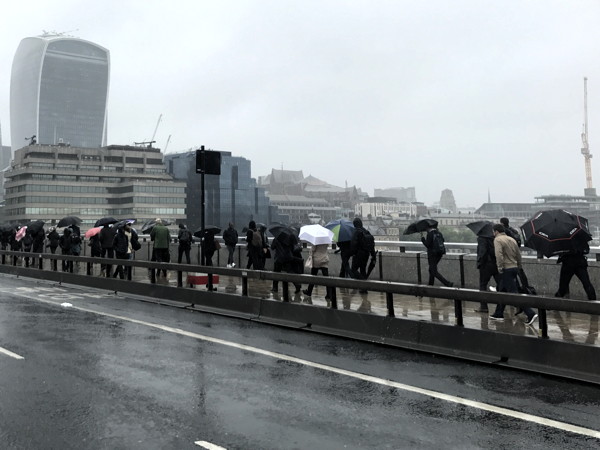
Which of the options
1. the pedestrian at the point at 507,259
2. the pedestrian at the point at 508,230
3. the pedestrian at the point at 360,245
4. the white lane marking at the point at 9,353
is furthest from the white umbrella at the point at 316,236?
the white lane marking at the point at 9,353

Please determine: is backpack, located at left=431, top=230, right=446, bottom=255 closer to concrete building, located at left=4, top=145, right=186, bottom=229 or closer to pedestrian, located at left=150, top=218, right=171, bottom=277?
pedestrian, located at left=150, top=218, right=171, bottom=277

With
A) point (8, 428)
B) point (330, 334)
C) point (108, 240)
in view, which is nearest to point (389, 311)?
point (330, 334)

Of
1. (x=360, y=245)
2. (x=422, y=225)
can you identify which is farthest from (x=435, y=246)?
(x=360, y=245)

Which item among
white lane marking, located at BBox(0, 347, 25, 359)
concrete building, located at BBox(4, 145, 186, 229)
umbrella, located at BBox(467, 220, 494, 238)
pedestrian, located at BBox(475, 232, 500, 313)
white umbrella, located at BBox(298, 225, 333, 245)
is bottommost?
white lane marking, located at BBox(0, 347, 25, 359)

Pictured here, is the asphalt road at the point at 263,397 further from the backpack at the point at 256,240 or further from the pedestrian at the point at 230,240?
the pedestrian at the point at 230,240

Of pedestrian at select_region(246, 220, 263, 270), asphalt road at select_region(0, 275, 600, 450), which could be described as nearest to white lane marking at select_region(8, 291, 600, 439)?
asphalt road at select_region(0, 275, 600, 450)

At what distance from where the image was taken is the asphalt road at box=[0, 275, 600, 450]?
5375 millimetres

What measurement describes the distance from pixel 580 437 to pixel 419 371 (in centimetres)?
282

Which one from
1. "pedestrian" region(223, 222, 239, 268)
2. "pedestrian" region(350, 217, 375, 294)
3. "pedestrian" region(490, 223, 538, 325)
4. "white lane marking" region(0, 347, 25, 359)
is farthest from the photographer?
"pedestrian" region(223, 222, 239, 268)

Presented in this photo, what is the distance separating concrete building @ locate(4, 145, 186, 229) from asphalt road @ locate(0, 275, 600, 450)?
175 m

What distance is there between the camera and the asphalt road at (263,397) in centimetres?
538

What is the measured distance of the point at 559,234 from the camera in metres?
12.0

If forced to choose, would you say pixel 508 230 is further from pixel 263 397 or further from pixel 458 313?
pixel 263 397

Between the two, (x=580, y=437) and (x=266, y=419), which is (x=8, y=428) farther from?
(x=580, y=437)
